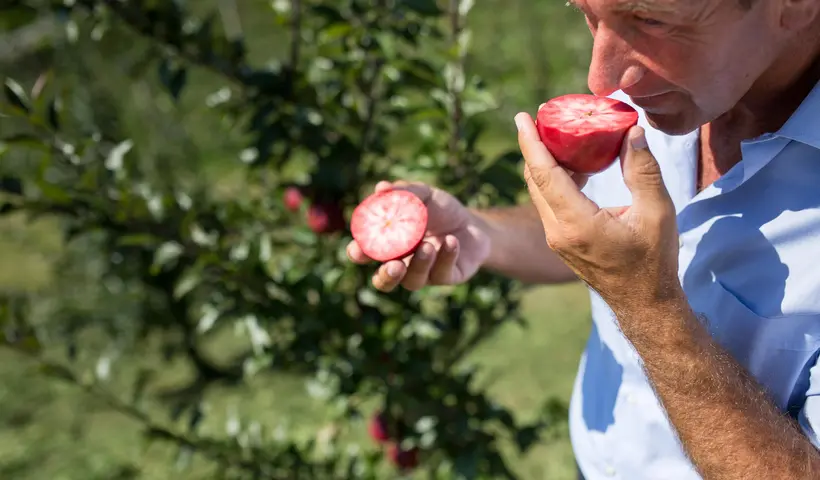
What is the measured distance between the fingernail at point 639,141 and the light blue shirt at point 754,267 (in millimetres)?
164

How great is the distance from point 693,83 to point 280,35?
17.5 feet

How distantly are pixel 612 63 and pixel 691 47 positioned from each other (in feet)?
0.27

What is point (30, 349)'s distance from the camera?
4.78ft

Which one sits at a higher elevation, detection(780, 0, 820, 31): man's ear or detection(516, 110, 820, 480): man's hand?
detection(780, 0, 820, 31): man's ear

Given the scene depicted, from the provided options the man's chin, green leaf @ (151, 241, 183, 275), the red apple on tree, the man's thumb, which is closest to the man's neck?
the man's chin

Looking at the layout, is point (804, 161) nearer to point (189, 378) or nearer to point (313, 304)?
point (313, 304)

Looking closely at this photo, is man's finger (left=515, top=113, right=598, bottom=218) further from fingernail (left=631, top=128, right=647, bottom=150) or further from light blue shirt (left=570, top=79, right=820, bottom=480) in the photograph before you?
light blue shirt (left=570, top=79, right=820, bottom=480)

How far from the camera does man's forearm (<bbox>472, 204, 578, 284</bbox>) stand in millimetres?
1337

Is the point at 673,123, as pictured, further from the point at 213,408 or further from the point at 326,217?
the point at 213,408

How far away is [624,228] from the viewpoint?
88 centimetres

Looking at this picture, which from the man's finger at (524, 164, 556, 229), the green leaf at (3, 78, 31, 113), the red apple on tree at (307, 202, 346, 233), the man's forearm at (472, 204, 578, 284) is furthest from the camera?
the red apple on tree at (307, 202, 346, 233)

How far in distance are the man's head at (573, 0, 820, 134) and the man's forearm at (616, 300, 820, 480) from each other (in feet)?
0.74

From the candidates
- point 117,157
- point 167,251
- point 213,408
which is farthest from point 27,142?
point 213,408

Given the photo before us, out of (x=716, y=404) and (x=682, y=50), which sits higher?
(x=682, y=50)
